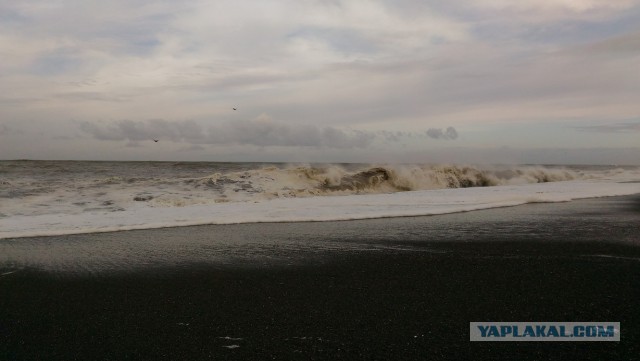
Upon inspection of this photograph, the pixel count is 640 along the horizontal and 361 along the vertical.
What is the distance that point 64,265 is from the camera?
233 inches

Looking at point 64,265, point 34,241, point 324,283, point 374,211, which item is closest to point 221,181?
point 374,211

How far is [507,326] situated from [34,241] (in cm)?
753

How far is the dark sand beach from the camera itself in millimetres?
3113

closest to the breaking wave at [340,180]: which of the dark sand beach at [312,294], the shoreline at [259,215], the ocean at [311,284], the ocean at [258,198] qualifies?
the ocean at [258,198]

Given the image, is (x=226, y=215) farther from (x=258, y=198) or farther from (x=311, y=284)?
(x=311, y=284)

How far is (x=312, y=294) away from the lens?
14.3 ft

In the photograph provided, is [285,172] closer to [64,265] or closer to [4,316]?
[64,265]

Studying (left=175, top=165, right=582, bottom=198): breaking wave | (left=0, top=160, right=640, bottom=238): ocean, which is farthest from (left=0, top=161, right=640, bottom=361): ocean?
(left=175, top=165, right=582, bottom=198): breaking wave

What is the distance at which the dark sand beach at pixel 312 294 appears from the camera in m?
3.11

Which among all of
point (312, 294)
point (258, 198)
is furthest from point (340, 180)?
point (312, 294)

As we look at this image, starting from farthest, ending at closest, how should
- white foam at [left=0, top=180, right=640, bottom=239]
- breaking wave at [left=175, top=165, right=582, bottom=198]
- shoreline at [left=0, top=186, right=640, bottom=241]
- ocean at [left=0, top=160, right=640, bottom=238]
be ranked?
1. breaking wave at [left=175, top=165, right=582, bottom=198]
2. ocean at [left=0, top=160, right=640, bottom=238]
3. white foam at [left=0, top=180, right=640, bottom=239]
4. shoreline at [left=0, top=186, right=640, bottom=241]

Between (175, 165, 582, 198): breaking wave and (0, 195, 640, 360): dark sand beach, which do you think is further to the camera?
(175, 165, 582, 198): breaking wave

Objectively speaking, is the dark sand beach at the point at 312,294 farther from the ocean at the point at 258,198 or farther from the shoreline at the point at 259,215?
the ocean at the point at 258,198

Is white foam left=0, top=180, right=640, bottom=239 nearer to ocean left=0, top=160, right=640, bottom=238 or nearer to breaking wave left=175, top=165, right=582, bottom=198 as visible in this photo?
ocean left=0, top=160, right=640, bottom=238
